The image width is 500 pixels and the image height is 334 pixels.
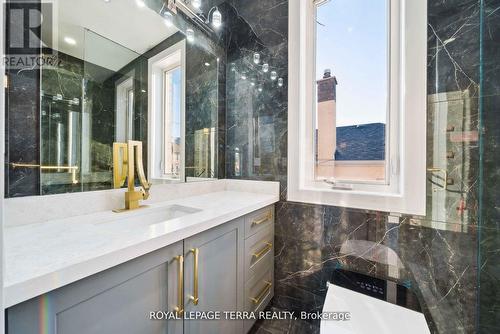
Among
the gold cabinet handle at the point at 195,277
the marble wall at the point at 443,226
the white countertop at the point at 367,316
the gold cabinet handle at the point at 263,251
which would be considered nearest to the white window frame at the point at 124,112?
the gold cabinet handle at the point at 195,277

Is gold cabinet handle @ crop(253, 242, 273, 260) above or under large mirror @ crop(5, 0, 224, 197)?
under

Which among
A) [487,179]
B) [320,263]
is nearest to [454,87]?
[487,179]

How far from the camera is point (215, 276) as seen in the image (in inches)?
35.9

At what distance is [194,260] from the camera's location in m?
0.79

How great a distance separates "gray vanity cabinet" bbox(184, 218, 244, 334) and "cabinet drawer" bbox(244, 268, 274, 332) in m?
0.08

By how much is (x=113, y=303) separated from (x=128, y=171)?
64 cm

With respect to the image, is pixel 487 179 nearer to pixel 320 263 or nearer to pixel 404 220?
pixel 404 220

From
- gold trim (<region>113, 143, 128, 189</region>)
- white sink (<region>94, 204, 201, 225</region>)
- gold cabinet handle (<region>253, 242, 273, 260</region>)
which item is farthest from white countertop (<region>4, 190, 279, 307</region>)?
gold cabinet handle (<region>253, 242, 273, 260</region>)

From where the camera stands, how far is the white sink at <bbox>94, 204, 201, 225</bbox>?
904 millimetres

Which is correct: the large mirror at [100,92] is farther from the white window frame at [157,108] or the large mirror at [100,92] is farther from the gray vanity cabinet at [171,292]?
the gray vanity cabinet at [171,292]

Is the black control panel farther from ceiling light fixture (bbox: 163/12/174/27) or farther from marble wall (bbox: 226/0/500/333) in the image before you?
ceiling light fixture (bbox: 163/12/174/27)

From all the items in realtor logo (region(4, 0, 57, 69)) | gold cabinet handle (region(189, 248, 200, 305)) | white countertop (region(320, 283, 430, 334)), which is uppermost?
realtor logo (region(4, 0, 57, 69))

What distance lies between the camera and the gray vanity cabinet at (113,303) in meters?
0.44

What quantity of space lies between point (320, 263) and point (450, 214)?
741 millimetres
